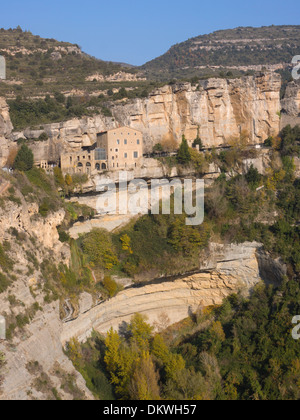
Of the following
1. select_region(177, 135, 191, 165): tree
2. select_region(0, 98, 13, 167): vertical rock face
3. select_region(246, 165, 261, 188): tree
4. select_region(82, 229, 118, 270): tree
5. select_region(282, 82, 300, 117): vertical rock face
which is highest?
select_region(282, 82, 300, 117): vertical rock face

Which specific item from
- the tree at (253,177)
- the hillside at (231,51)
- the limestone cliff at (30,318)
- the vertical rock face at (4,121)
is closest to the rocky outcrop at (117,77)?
the vertical rock face at (4,121)

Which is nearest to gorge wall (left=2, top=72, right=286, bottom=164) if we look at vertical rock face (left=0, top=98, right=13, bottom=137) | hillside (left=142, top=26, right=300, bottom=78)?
vertical rock face (left=0, top=98, right=13, bottom=137)

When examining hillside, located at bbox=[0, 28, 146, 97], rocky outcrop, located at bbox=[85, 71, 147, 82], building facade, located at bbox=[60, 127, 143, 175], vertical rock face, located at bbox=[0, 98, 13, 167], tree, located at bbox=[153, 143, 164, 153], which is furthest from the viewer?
rocky outcrop, located at bbox=[85, 71, 147, 82]

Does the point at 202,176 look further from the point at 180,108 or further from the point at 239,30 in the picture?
the point at 239,30

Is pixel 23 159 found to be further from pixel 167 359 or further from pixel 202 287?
pixel 202 287

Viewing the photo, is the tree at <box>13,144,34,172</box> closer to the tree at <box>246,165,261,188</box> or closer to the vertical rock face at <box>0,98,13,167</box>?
the vertical rock face at <box>0,98,13,167</box>

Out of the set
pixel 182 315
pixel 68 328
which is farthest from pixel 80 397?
pixel 182 315

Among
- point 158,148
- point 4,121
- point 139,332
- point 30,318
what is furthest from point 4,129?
point 139,332

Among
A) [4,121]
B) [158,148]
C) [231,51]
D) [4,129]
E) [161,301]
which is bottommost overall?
[161,301]
